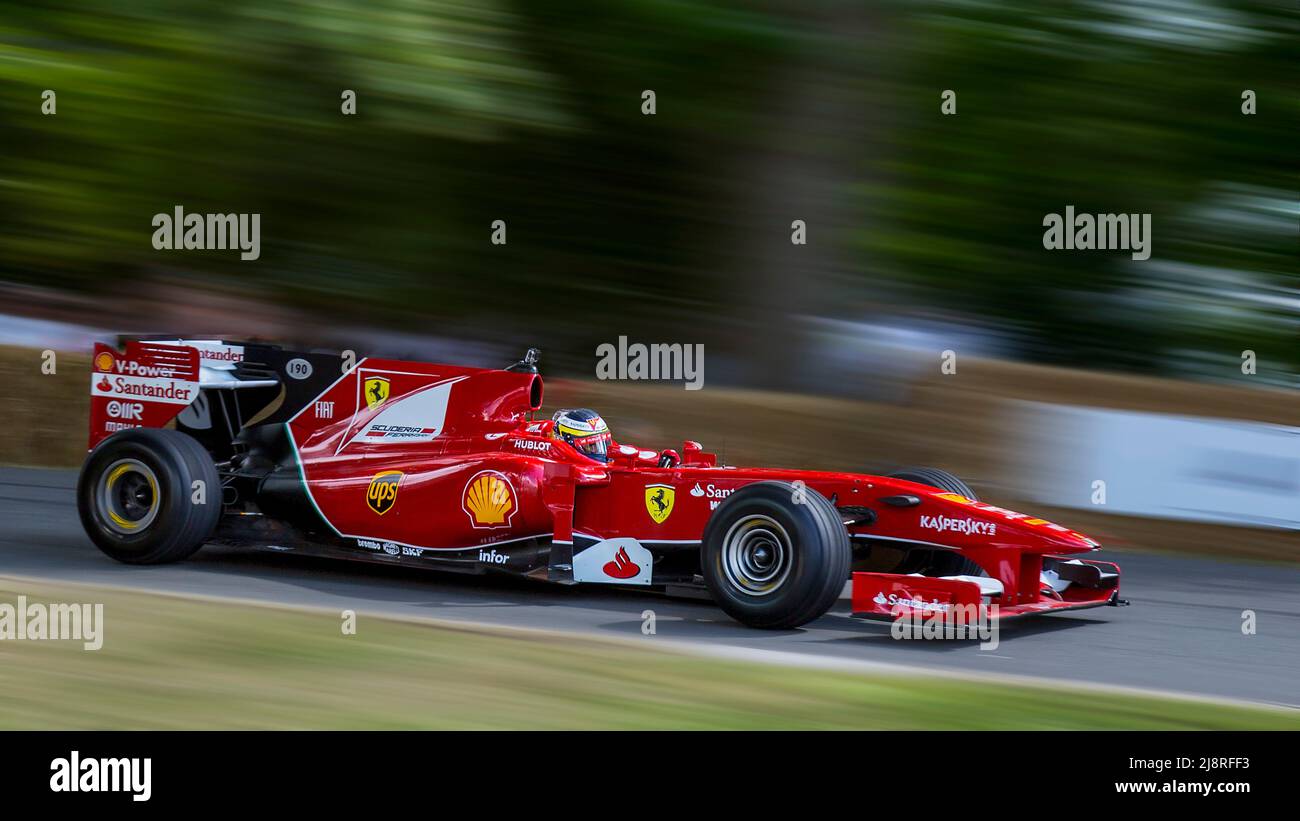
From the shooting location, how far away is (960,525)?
6.87m

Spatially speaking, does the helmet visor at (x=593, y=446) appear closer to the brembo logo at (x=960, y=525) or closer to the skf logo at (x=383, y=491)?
the skf logo at (x=383, y=491)

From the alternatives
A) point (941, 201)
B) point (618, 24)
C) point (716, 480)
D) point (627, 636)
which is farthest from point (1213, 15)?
point (627, 636)

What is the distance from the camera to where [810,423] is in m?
10.8

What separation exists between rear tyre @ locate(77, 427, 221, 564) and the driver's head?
1.92 metres

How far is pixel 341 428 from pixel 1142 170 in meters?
7.96

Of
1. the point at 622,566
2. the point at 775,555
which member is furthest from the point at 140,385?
the point at 775,555

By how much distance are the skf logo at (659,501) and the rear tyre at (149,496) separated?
8.03 ft

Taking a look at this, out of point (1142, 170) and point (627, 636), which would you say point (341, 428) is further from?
point (1142, 170)

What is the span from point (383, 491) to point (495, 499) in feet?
2.23

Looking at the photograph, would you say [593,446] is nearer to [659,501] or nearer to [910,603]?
[659,501]

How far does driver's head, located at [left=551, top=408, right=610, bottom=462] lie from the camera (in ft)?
25.5

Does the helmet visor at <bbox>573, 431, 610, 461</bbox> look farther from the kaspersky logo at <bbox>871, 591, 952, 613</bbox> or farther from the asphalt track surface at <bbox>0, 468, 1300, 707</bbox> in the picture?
the kaspersky logo at <bbox>871, 591, 952, 613</bbox>

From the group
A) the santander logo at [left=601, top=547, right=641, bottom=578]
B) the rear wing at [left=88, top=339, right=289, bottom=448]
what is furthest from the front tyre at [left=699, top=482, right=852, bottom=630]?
the rear wing at [left=88, top=339, right=289, bottom=448]

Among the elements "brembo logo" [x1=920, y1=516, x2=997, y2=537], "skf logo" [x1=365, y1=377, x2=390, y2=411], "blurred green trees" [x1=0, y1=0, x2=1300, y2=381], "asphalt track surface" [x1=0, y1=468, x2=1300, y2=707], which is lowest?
"asphalt track surface" [x1=0, y1=468, x2=1300, y2=707]
